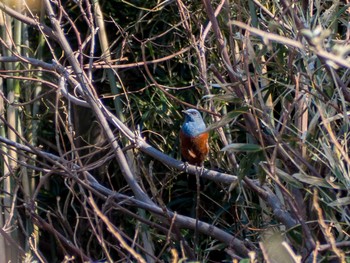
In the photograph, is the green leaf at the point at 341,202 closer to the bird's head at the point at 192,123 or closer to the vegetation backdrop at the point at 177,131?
the vegetation backdrop at the point at 177,131

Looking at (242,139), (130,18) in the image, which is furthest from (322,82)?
(130,18)

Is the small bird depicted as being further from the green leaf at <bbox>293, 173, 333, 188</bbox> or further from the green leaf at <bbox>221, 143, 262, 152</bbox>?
the green leaf at <bbox>293, 173, 333, 188</bbox>

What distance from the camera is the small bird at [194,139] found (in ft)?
13.0

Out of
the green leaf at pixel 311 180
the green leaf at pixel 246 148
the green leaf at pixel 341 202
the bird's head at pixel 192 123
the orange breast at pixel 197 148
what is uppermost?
the green leaf at pixel 246 148

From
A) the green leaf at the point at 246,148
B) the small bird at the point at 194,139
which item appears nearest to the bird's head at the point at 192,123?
the small bird at the point at 194,139

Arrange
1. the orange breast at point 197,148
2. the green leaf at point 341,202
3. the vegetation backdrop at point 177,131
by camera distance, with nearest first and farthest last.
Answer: the green leaf at point 341,202
the vegetation backdrop at point 177,131
the orange breast at point 197,148

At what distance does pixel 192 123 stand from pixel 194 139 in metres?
0.18

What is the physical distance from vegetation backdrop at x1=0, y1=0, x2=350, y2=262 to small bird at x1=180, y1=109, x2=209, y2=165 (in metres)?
0.10

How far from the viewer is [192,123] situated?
13.6ft

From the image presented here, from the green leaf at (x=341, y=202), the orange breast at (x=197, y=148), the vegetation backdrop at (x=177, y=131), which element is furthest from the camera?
the orange breast at (x=197, y=148)

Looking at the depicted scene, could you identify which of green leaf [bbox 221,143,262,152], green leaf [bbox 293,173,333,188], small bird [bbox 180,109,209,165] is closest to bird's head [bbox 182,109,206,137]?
small bird [bbox 180,109,209,165]

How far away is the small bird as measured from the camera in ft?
13.0

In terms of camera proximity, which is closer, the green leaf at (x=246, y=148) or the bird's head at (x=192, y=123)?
the green leaf at (x=246, y=148)

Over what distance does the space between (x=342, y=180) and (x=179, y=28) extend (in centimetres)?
253
